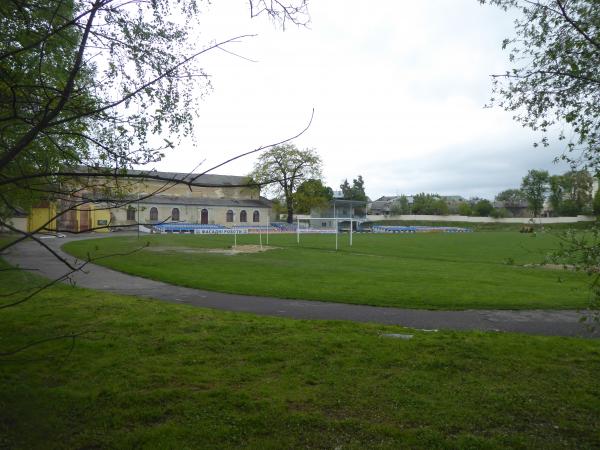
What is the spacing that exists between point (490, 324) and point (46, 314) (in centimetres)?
923

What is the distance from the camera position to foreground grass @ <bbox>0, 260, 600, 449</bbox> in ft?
14.1

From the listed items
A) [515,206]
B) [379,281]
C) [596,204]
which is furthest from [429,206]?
[596,204]

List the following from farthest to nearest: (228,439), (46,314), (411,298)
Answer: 1. (411,298)
2. (46,314)
3. (228,439)

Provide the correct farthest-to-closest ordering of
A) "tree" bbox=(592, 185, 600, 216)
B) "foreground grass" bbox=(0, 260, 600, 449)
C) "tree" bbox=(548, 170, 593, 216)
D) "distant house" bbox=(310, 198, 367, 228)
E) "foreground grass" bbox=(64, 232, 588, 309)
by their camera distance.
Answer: "distant house" bbox=(310, 198, 367, 228), "foreground grass" bbox=(64, 232, 588, 309), "tree" bbox=(592, 185, 600, 216), "tree" bbox=(548, 170, 593, 216), "foreground grass" bbox=(0, 260, 600, 449)

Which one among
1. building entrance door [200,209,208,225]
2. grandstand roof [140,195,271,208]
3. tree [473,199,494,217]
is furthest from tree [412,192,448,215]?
building entrance door [200,209,208,225]

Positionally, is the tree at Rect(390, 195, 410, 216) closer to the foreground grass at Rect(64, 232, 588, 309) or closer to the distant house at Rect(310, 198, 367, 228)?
the distant house at Rect(310, 198, 367, 228)

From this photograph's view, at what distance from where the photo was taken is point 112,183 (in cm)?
535

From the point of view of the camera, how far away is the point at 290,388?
5.43m

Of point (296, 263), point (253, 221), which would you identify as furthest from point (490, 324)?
point (253, 221)

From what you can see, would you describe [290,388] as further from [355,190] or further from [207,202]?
[355,190]

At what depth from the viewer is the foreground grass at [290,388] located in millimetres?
4289

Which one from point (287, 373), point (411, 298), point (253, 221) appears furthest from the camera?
point (253, 221)

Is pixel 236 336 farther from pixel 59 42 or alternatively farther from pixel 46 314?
pixel 59 42

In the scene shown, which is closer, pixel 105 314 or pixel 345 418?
pixel 345 418
